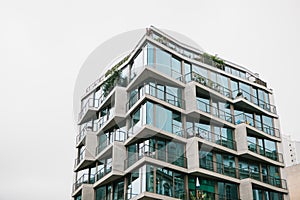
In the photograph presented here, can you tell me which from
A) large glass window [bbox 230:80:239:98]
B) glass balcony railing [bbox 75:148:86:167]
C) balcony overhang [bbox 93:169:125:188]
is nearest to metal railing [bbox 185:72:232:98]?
large glass window [bbox 230:80:239:98]

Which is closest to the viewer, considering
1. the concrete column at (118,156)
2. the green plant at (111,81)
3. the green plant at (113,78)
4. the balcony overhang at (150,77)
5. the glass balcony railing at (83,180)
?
the concrete column at (118,156)

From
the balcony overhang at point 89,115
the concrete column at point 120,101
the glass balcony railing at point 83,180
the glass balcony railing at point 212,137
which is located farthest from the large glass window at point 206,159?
the balcony overhang at point 89,115

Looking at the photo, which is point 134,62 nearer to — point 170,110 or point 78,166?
point 170,110

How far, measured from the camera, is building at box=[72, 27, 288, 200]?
72.6 feet

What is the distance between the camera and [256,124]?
28.4 metres

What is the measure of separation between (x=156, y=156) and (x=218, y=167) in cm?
466

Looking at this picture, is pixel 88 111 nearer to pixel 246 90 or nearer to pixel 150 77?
pixel 150 77

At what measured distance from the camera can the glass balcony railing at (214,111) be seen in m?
25.3

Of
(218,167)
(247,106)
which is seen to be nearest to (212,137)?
(218,167)

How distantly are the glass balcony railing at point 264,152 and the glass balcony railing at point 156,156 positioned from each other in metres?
5.84

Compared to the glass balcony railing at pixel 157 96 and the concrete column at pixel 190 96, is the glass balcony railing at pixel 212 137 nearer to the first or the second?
the concrete column at pixel 190 96

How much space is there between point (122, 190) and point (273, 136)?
37.8 feet

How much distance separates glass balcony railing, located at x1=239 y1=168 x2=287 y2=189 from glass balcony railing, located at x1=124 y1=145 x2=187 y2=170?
4.80 meters

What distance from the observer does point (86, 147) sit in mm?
26328
